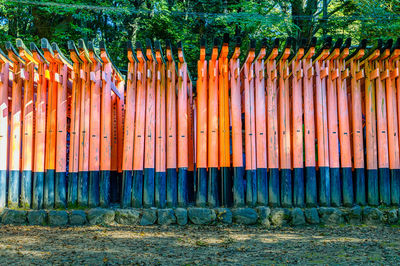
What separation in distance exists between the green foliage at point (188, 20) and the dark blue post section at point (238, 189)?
6656 mm

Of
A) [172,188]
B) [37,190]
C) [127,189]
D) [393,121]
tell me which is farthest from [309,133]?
[37,190]

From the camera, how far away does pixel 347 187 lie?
6.75 m

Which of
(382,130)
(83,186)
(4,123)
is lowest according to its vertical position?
(83,186)

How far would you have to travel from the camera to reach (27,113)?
22.8ft

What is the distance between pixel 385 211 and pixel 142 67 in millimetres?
4751

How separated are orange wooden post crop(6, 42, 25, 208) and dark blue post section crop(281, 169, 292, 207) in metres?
4.53

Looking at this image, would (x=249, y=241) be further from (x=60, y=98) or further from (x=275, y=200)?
(x=60, y=98)

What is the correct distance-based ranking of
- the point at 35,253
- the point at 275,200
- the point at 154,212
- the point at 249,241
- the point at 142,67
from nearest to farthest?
the point at 35,253
the point at 249,241
the point at 154,212
the point at 275,200
the point at 142,67

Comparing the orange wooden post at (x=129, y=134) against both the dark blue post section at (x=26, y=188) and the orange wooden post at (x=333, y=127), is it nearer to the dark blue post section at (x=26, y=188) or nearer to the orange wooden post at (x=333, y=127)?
the dark blue post section at (x=26, y=188)

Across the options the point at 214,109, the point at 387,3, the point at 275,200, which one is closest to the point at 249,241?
the point at 275,200

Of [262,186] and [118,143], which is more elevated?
[118,143]

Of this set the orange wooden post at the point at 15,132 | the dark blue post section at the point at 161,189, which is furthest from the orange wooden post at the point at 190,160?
the orange wooden post at the point at 15,132

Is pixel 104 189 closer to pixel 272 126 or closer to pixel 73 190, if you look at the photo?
pixel 73 190

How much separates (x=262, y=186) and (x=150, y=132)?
84.0 inches
